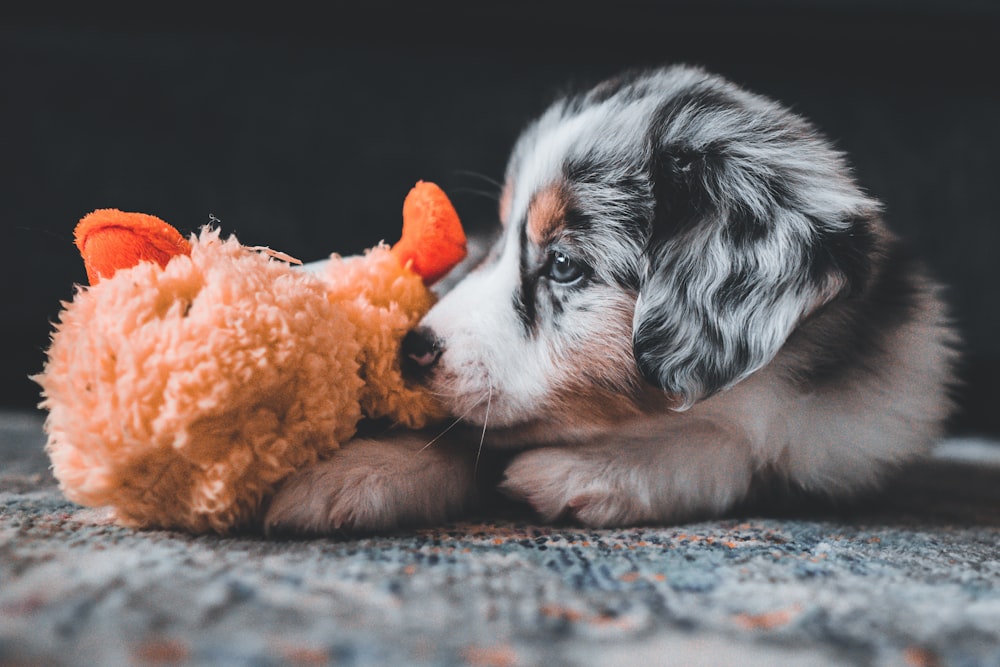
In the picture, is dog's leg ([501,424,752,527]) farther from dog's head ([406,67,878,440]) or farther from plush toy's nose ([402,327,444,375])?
plush toy's nose ([402,327,444,375])

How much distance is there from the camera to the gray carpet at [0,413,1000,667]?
61cm

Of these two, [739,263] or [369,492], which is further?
[739,263]

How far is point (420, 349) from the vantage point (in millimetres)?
1129

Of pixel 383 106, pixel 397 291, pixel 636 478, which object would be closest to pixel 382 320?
pixel 397 291

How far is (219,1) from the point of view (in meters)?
2.31

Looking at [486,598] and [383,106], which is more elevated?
[383,106]

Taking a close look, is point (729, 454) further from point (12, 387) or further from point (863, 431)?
point (12, 387)

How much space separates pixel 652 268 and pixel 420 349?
14.5 inches

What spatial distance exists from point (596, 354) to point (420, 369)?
0.27m

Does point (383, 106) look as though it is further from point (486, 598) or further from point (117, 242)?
point (486, 598)

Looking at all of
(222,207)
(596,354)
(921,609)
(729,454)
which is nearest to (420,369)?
(596,354)

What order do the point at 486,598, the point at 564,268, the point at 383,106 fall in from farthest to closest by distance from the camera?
the point at 383,106
the point at 564,268
the point at 486,598

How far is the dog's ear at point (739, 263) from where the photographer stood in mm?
1097

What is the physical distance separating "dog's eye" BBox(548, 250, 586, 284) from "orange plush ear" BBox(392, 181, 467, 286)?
0.50ft
